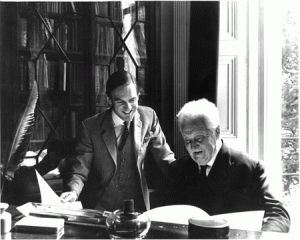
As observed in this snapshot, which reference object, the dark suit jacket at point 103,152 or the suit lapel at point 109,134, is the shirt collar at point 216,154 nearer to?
the dark suit jacket at point 103,152

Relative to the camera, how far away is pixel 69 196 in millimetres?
1645

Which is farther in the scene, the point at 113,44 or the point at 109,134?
the point at 113,44

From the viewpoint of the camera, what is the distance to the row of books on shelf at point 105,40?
182 cm

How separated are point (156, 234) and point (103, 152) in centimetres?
64

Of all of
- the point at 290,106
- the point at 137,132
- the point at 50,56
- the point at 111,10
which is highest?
the point at 111,10

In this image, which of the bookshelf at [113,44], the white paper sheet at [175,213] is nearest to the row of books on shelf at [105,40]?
the bookshelf at [113,44]

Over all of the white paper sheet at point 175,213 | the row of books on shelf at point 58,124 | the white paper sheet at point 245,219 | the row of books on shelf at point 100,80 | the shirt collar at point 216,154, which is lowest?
the white paper sheet at point 245,219

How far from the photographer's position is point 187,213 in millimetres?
1501

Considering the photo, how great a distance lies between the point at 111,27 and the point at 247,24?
67 centimetres

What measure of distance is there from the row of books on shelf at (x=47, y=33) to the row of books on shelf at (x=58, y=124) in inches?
12.6

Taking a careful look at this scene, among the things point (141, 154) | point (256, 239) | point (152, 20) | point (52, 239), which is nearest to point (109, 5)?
point (152, 20)

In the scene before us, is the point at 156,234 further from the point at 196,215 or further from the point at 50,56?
the point at 50,56

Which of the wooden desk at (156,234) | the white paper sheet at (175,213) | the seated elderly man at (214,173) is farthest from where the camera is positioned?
the seated elderly man at (214,173)

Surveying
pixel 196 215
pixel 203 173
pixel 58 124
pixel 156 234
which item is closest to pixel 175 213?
pixel 196 215
